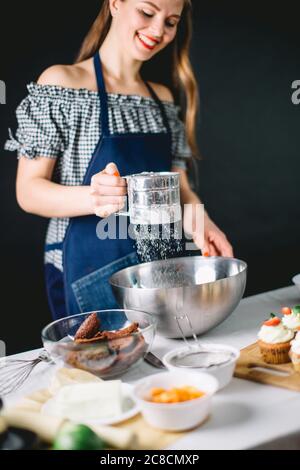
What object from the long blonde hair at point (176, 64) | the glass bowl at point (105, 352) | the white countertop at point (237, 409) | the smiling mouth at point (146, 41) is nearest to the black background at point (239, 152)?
the long blonde hair at point (176, 64)

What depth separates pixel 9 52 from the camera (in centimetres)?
261

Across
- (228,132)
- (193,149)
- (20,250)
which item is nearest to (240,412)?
(193,149)

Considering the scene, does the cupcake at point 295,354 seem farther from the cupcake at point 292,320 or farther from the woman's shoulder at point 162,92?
the woman's shoulder at point 162,92

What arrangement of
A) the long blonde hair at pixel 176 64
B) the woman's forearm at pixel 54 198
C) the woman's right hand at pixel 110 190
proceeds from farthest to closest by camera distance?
the long blonde hair at pixel 176 64 → the woman's forearm at pixel 54 198 → the woman's right hand at pixel 110 190

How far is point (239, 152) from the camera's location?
11.3 feet

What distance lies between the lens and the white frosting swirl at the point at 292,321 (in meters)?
1.34

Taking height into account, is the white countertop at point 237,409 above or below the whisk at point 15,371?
above

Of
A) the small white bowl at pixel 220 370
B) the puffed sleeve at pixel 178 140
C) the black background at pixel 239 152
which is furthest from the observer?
the black background at pixel 239 152

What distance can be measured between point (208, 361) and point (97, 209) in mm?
556

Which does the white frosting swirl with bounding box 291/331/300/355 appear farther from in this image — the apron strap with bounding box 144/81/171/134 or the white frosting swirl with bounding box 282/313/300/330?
the apron strap with bounding box 144/81/171/134

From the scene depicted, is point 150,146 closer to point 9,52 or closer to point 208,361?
point 9,52

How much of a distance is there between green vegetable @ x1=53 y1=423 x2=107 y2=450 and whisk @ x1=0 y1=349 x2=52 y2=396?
32 centimetres

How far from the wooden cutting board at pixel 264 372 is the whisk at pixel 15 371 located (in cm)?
44

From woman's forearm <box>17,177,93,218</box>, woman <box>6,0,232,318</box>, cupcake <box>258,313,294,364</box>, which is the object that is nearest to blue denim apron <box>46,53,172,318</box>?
woman <box>6,0,232,318</box>
